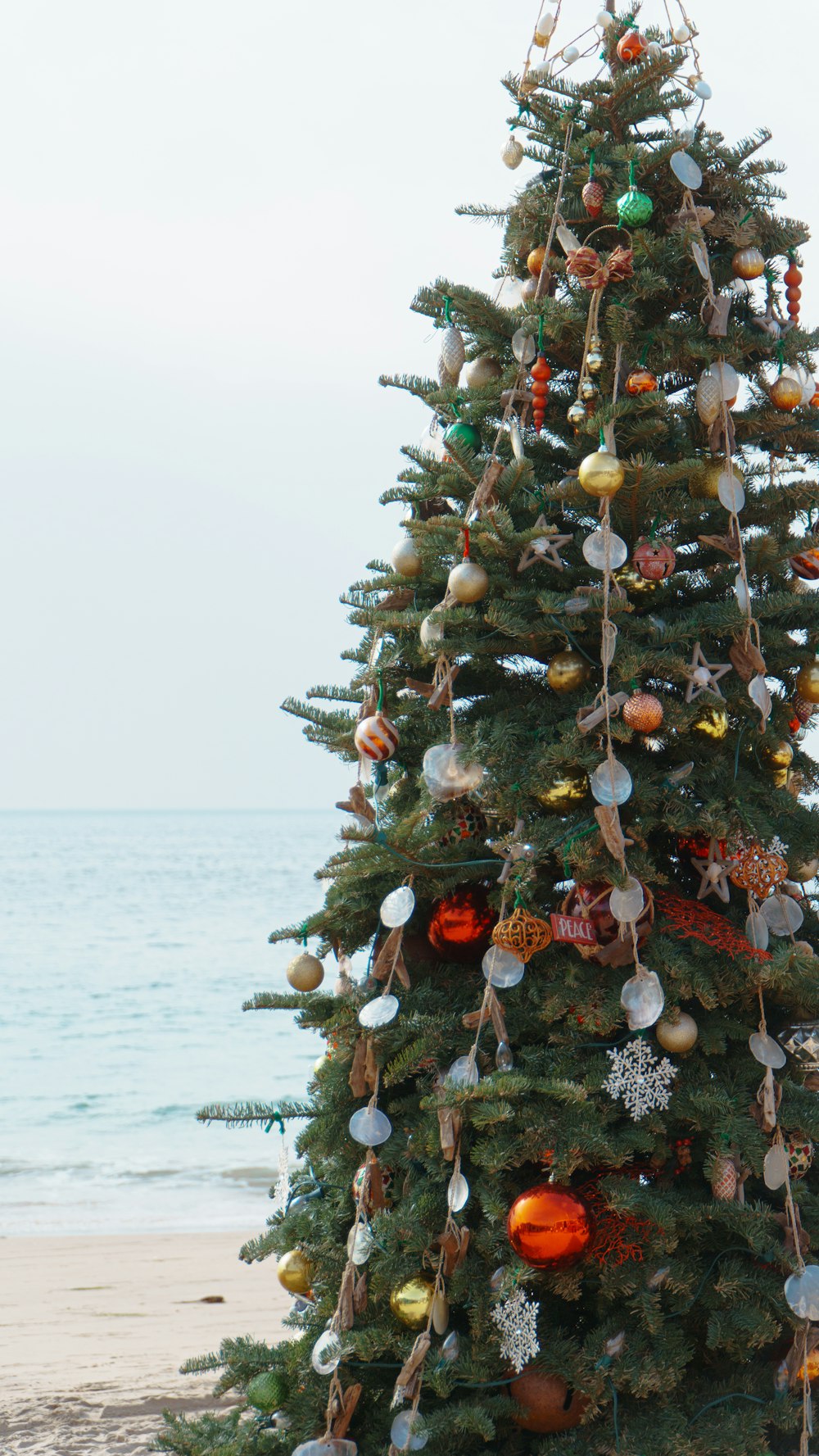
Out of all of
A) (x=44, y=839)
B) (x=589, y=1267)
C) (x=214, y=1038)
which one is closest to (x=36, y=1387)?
(x=589, y=1267)

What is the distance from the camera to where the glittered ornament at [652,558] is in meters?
2.62

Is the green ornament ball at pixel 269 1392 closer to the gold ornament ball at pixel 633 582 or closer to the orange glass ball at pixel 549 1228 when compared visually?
the orange glass ball at pixel 549 1228

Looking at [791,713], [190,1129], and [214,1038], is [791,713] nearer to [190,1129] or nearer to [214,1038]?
[190,1129]

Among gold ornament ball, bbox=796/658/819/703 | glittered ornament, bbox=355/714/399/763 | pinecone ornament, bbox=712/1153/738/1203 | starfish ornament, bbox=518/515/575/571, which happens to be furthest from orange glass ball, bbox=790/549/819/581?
pinecone ornament, bbox=712/1153/738/1203

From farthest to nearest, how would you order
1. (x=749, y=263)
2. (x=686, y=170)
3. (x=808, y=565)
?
(x=808, y=565) < (x=749, y=263) < (x=686, y=170)

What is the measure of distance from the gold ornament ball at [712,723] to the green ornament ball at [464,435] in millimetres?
827

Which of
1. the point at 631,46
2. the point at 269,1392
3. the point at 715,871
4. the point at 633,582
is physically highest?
the point at 631,46

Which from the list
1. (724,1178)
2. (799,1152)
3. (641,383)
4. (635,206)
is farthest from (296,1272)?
(635,206)

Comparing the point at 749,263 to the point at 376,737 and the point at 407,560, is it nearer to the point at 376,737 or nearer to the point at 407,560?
the point at 407,560

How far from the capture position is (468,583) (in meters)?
2.60

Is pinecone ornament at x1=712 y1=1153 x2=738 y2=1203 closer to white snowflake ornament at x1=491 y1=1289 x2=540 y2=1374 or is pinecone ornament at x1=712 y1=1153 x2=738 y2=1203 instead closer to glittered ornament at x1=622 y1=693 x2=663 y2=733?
white snowflake ornament at x1=491 y1=1289 x2=540 y2=1374

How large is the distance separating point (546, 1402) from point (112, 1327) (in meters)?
3.56

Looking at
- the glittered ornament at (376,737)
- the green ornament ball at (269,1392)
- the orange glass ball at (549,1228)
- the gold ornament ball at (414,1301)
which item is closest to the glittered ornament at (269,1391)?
the green ornament ball at (269,1392)

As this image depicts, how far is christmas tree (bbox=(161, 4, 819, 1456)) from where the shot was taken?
243cm
